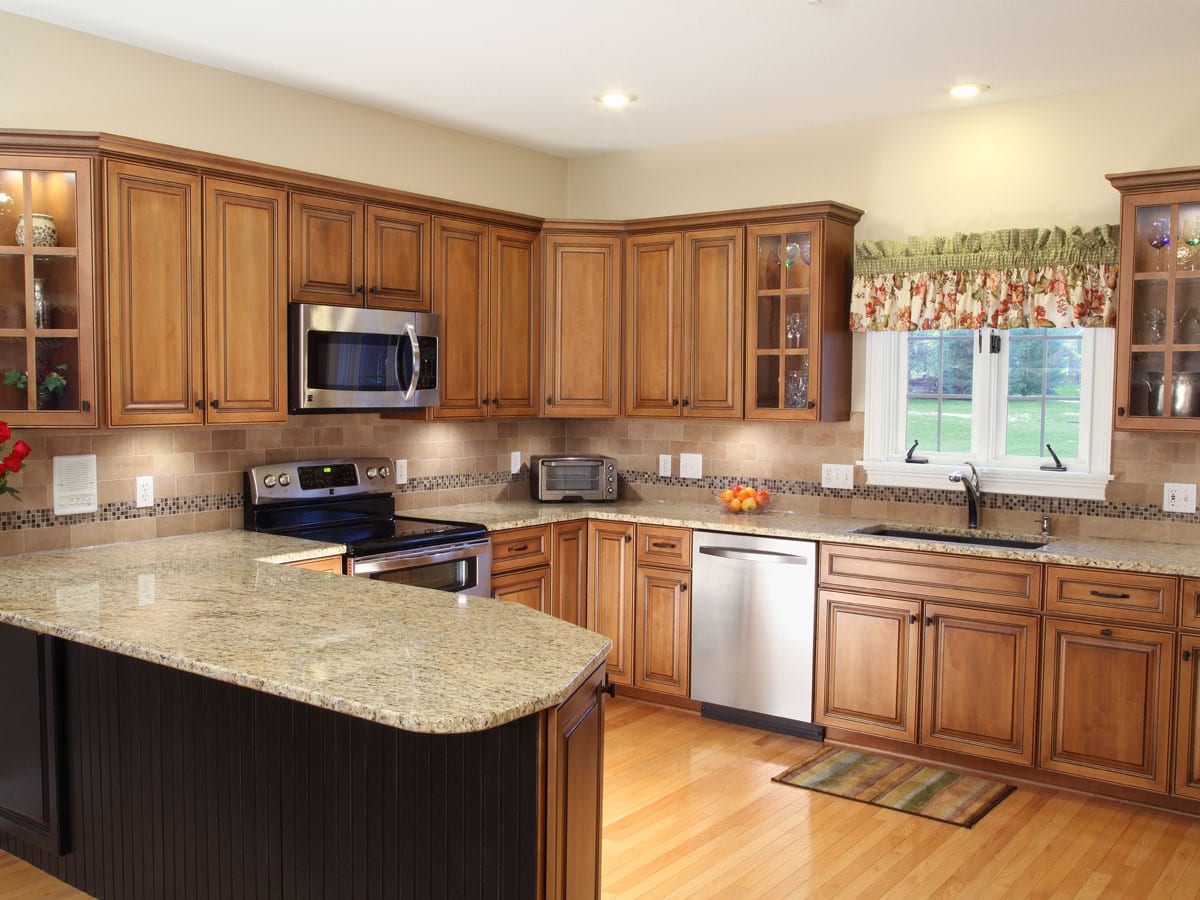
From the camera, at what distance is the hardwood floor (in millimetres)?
3125

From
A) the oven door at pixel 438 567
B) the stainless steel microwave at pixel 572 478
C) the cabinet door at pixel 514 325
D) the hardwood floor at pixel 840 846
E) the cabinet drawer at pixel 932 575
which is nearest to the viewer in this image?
the hardwood floor at pixel 840 846

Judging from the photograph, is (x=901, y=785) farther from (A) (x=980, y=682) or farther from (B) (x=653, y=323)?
(B) (x=653, y=323)

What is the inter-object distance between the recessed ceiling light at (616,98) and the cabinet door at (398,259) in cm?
91

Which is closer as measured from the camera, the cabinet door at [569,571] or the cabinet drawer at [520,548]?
the cabinet drawer at [520,548]

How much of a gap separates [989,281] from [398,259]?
249cm

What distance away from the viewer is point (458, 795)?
2115 millimetres

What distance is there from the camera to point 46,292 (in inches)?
133

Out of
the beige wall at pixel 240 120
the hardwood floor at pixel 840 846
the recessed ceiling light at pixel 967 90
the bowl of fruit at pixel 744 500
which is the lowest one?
the hardwood floor at pixel 840 846

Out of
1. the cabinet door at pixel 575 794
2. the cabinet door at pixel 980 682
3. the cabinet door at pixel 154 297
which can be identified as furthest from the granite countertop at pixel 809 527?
the cabinet door at pixel 575 794

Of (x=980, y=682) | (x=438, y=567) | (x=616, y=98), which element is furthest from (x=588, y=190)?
(x=980, y=682)

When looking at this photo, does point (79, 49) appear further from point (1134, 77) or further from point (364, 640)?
point (1134, 77)

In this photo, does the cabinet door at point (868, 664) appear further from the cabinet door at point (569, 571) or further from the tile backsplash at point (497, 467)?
the cabinet door at point (569, 571)

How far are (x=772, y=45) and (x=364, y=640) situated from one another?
8.46ft

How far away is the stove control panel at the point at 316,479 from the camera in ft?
13.7
